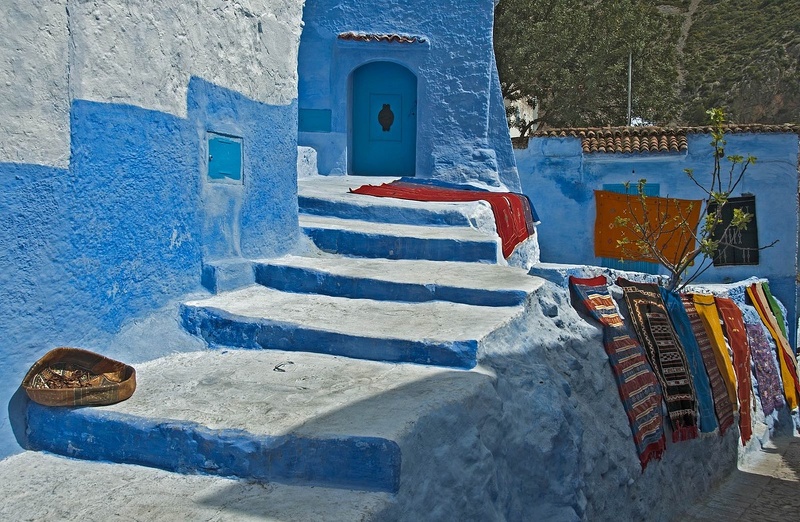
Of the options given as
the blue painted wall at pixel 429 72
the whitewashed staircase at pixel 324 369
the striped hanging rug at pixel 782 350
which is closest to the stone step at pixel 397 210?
the whitewashed staircase at pixel 324 369

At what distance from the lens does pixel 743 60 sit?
31500 mm

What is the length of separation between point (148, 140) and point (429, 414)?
6.96ft

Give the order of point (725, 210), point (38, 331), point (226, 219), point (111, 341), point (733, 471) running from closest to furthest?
1. point (38, 331)
2. point (111, 341)
3. point (226, 219)
4. point (733, 471)
5. point (725, 210)

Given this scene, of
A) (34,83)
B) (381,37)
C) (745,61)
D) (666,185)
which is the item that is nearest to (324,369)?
(34,83)

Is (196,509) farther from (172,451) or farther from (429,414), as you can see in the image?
(429,414)

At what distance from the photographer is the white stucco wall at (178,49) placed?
138 inches

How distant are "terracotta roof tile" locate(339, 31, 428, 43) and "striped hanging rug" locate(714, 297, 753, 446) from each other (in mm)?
5301

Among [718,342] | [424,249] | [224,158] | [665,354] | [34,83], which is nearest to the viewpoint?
[34,83]

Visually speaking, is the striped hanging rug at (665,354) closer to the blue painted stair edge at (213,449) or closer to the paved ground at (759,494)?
the paved ground at (759,494)

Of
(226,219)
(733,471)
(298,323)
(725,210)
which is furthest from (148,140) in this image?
(725,210)

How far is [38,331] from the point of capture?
3205 mm

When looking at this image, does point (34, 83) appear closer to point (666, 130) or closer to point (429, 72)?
point (429, 72)

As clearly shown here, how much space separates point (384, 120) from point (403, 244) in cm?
569

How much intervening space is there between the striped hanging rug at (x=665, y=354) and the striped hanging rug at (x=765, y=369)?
358 centimetres
